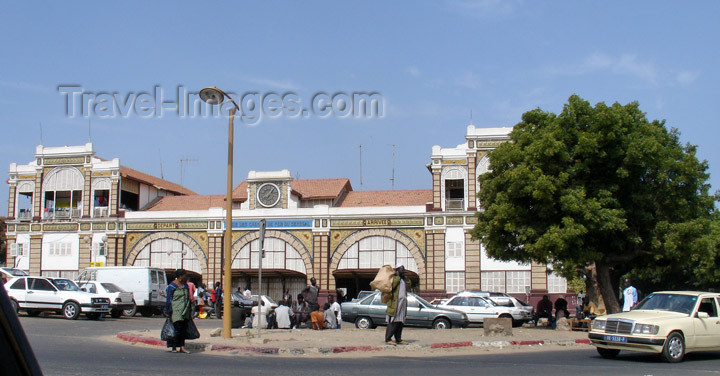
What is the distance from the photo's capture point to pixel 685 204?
74.7 feet

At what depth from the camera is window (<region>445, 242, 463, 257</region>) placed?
141 ft

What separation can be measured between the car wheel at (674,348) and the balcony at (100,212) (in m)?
40.4

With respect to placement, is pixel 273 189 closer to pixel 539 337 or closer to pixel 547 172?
pixel 547 172

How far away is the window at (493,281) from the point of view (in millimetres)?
42125

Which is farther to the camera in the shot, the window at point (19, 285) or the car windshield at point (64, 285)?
the car windshield at point (64, 285)

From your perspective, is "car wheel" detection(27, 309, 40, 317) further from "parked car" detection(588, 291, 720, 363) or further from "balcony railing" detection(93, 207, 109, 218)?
"parked car" detection(588, 291, 720, 363)

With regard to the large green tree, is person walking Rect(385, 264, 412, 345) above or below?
below

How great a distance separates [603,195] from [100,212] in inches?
1385

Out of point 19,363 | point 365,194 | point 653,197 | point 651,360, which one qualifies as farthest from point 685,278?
point 19,363

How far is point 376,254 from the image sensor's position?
43656 millimetres

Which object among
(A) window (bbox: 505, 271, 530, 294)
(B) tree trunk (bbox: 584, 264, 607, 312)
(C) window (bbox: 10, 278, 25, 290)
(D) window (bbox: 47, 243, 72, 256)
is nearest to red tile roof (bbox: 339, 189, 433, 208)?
(A) window (bbox: 505, 271, 530, 294)

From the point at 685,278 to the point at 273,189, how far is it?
33.0 meters

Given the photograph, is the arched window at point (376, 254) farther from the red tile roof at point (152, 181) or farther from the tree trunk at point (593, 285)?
the tree trunk at point (593, 285)

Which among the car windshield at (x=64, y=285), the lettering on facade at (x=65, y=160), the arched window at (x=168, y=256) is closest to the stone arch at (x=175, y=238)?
the arched window at (x=168, y=256)
